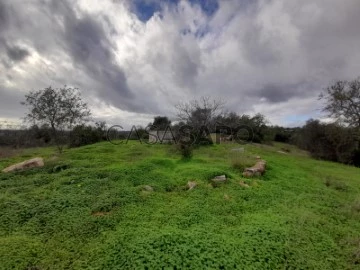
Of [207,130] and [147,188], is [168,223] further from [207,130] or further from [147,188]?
[207,130]

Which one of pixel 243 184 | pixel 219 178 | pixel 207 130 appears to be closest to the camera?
pixel 243 184

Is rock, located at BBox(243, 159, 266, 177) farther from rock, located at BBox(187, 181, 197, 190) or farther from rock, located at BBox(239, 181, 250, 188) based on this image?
rock, located at BBox(187, 181, 197, 190)

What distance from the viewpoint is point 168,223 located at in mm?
5645

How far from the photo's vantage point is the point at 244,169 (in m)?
10.6

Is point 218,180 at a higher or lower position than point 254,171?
lower

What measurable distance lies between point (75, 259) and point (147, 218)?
183cm

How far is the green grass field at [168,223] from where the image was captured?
4348mm

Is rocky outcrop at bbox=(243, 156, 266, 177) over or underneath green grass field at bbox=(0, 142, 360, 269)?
over

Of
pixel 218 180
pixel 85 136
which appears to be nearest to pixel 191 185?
pixel 218 180

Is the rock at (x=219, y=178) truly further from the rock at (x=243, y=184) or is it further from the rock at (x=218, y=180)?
the rock at (x=243, y=184)

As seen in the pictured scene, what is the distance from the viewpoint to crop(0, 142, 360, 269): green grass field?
4.35 meters

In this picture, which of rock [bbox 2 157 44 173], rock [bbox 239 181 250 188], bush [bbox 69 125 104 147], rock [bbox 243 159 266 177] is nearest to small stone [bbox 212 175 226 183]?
rock [bbox 239 181 250 188]

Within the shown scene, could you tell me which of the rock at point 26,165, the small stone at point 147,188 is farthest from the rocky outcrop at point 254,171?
the rock at point 26,165

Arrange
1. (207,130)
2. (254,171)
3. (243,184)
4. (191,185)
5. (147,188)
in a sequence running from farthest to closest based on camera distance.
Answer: (207,130)
(254,171)
(243,184)
(191,185)
(147,188)
